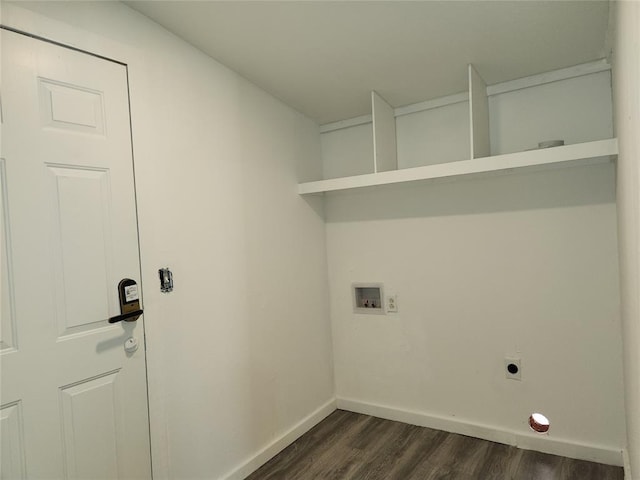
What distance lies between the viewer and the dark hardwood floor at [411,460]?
2051mm

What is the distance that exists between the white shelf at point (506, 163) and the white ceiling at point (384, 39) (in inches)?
21.5

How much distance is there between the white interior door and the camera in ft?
4.00

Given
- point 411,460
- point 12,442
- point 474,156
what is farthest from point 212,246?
point 411,460

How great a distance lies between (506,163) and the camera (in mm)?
1973

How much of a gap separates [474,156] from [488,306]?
0.96m

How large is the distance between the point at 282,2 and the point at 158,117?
73cm

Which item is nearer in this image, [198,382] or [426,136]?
[198,382]

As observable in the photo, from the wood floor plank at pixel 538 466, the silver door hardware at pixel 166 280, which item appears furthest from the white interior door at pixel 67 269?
the wood floor plank at pixel 538 466

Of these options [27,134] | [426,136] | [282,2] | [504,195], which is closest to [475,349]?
[504,195]

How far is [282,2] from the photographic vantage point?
154 centimetres

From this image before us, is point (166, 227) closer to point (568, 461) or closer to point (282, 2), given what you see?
point (282, 2)

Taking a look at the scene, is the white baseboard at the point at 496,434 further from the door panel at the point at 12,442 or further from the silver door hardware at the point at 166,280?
the door panel at the point at 12,442

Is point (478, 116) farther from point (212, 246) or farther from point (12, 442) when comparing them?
point (12, 442)

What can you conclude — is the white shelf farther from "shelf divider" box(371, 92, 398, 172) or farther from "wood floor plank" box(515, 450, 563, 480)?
"wood floor plank" box(515, 450, 563, 480)
